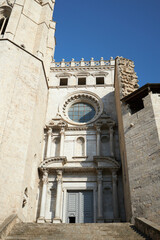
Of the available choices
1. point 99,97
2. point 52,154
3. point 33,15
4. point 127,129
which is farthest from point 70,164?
point 33,15

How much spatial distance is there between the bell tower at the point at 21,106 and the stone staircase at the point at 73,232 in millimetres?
1357

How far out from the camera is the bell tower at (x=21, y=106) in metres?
10.9

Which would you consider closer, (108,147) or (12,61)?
(12,61)

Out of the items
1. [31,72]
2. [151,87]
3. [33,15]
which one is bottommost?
[151,87]

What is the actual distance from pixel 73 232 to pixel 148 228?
8.40ft

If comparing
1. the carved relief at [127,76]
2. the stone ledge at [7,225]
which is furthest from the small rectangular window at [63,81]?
the stone ledge at [7,225]

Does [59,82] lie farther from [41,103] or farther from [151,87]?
[151,87]

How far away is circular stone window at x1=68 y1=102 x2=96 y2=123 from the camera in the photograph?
17.0 m

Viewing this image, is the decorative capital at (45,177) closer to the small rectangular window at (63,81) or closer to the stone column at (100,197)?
the stone column at (100,197)

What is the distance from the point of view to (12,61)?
14.1m

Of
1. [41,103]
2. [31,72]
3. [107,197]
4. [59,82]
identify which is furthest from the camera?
[59,82]

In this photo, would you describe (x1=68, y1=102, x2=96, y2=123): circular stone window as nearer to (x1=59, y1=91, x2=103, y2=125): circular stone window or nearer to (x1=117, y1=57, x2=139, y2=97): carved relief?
(x1=59, y1=91, x2=103, y2=125): circular stone window

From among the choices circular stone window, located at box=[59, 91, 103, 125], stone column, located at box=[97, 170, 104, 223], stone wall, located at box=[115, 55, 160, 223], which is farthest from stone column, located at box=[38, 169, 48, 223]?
stone wall, located at box=[115, 55, 160, 223]

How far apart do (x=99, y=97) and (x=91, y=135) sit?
3.10 metres
